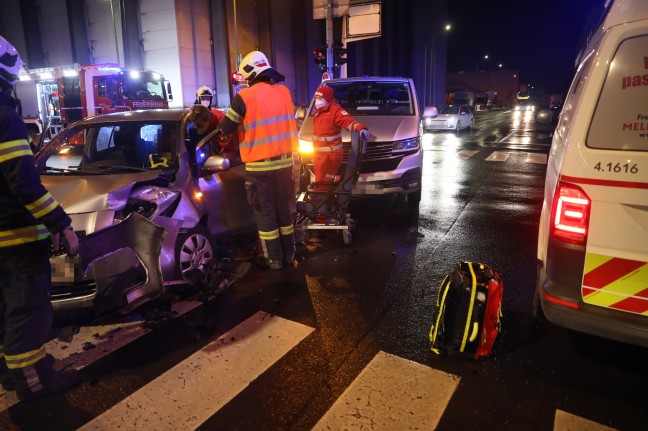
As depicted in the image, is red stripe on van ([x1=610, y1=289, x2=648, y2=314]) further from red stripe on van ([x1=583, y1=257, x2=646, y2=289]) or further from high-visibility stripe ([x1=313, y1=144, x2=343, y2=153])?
high-visibility stripe ([x1=313, y1=144, x2=343, y2=153])

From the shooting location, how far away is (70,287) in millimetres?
3568

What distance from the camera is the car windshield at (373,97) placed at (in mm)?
8211

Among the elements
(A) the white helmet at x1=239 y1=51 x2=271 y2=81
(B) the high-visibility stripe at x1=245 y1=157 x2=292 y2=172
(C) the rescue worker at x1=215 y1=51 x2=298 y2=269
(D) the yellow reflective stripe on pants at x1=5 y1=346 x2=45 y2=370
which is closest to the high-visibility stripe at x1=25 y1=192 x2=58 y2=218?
(D) the yellow reflective stripe on pants at x1=5 y1=346 x2=45 y2=370

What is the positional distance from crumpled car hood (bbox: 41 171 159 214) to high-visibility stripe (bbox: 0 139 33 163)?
37.3 inches

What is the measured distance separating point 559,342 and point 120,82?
17416 mm

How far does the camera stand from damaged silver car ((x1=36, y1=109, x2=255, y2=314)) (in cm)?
356

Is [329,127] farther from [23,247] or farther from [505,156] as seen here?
[505,156]

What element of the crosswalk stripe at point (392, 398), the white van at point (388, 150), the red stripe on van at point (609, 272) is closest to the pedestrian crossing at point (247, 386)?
the crosswalk stripe at point (392, 398)

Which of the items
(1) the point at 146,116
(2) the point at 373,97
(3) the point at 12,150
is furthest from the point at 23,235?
(2) the point at 373,97

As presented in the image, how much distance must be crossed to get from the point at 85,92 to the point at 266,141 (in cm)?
1470

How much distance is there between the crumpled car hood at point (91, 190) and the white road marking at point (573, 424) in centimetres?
347

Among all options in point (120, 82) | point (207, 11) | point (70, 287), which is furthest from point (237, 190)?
point (207, 11)

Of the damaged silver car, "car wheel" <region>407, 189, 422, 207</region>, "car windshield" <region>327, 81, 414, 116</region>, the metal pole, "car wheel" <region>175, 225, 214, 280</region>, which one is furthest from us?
the metal pole

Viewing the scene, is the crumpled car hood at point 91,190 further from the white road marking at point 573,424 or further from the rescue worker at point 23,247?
the white road marking at point 573,424
